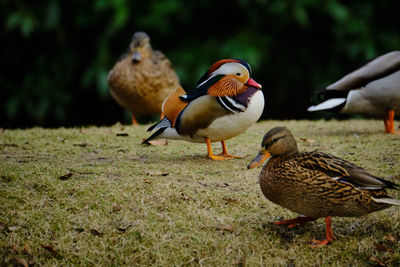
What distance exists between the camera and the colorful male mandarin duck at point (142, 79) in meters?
6.03

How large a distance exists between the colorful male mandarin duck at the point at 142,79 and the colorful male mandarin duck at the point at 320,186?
3.51 meters

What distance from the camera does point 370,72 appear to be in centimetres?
487

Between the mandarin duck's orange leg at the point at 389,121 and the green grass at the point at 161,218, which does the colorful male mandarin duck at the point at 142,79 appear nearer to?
the green grass at the point at 161,218

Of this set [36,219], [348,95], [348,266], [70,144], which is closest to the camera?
[348,266]

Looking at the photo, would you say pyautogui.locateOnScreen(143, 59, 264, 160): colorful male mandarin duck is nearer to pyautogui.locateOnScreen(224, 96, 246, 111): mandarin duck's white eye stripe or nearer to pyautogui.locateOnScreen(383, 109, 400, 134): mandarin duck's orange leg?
pyautogui.locateOnScreen(224, 96, 246, 111): mandarin duck's white eye stripe

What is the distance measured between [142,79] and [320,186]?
3796mm

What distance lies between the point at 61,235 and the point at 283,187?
124 centimetres

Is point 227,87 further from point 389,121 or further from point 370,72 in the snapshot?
point 389,121

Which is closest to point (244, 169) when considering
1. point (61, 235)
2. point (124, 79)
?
point (61, 235)

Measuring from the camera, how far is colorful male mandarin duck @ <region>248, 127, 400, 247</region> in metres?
2.58

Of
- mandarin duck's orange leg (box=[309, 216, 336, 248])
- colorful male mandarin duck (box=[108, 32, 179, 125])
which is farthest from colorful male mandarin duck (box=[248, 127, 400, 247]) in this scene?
colorful male mandarin duck (box=[108, 32, 179, 125])

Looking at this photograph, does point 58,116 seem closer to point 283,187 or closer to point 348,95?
point 348,95

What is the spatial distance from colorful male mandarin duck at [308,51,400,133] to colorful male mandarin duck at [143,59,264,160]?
5.14ft

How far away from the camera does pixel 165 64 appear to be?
6.27 m
